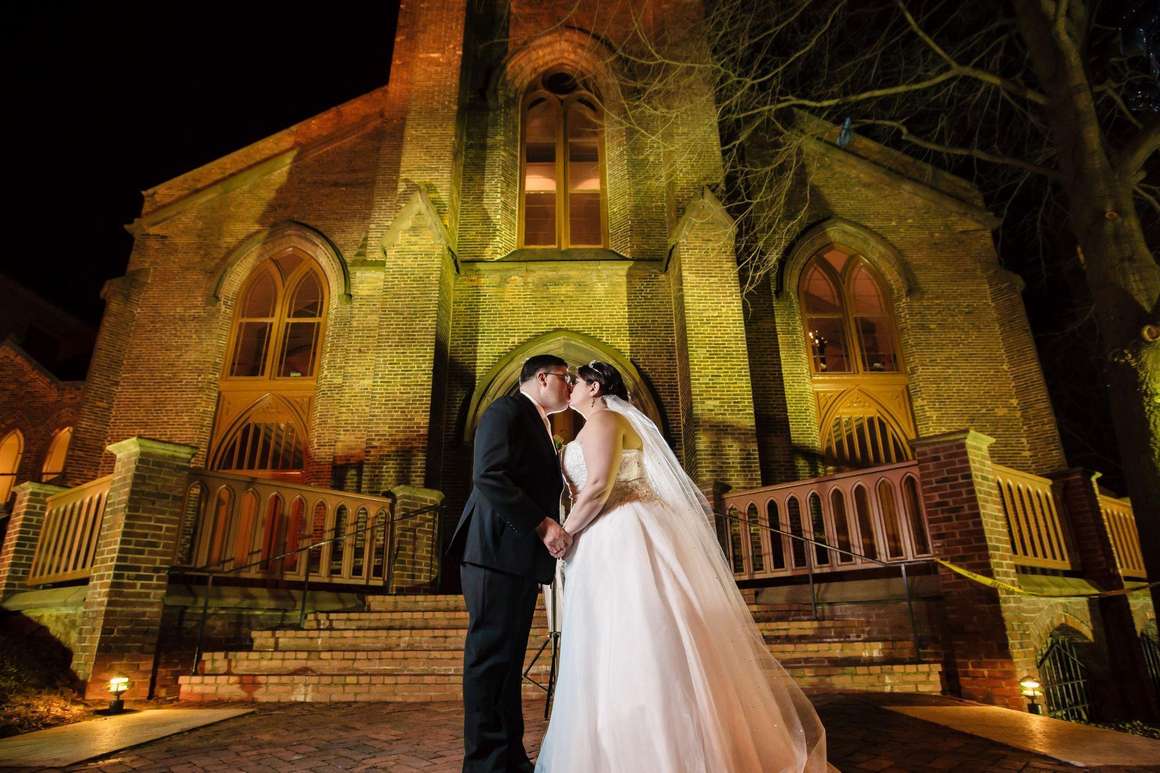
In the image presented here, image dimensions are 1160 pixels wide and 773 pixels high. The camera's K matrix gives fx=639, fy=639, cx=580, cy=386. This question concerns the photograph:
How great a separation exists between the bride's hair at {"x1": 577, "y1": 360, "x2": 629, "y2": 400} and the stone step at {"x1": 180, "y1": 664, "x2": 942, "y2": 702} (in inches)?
113

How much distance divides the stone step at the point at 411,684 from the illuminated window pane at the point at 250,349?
7.27m

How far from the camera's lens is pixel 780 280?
1141 cm

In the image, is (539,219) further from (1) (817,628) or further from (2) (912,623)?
(2) (912,623)

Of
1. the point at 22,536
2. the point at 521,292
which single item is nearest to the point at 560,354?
the point at 521,292

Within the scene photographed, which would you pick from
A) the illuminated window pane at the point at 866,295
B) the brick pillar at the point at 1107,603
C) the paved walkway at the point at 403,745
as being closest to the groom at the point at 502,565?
the paved walkway at the point at 403,745

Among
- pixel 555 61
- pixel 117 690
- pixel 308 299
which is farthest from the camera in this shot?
pixel 555 61

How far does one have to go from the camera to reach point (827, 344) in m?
11.4

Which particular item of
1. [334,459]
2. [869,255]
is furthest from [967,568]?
[334,459]

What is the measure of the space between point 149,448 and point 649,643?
5.54 meters

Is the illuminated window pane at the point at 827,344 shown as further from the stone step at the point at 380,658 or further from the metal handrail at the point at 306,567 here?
the metal handrail at the point at 306,567

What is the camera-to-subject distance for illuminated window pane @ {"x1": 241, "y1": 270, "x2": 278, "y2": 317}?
38.2ft

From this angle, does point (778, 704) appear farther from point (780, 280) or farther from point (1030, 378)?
point (1030, 378)

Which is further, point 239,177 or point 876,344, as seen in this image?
point 239,177

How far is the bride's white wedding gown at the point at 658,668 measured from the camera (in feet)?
7.51
